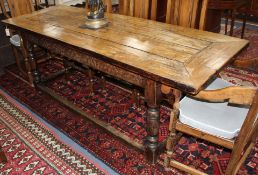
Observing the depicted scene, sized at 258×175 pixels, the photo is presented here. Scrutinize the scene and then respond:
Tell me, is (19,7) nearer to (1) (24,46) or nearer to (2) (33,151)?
(1) (24,46)

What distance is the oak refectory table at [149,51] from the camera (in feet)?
4.80

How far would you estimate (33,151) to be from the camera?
2.11m

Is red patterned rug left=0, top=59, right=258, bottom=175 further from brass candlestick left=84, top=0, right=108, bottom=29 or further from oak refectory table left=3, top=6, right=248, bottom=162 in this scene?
brass candlestick left=84, top=0, right=108, bottom=29

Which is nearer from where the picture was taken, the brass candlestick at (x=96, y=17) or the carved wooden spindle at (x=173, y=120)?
the carved wooden spindle at (x=173, y=120)

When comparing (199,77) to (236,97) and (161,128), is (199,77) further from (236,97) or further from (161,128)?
(161,128)

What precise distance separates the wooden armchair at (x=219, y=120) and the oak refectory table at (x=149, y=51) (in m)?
0.13

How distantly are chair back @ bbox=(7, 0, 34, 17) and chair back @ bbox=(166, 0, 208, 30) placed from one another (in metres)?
1.77

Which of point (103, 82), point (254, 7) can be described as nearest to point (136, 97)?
point (103, 82)

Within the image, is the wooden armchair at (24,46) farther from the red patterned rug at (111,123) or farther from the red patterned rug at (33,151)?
the red patterned rug at (33,151)

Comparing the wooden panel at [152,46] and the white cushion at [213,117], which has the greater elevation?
the wooden panel at [152,46]

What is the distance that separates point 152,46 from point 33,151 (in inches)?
50.5

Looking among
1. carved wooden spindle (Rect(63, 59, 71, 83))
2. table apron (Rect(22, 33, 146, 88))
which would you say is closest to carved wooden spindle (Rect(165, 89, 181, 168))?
table apron (Rect(22, 33, 146, 88))

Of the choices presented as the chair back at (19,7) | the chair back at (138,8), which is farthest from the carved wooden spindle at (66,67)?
the chair back at (138,8)

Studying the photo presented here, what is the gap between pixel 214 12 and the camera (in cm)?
378
